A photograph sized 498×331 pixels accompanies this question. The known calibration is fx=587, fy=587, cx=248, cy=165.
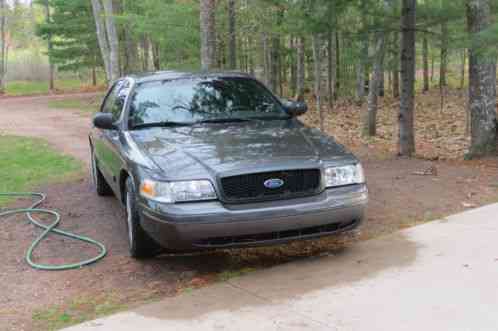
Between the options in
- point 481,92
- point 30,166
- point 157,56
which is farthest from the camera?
point 157,56

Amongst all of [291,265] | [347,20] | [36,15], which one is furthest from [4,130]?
[36,15]

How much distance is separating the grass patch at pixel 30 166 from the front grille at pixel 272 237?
4515 millimetres

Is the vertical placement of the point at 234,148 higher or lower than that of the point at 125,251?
higher

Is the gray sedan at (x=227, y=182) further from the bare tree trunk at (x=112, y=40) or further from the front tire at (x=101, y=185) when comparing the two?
the bare tree trunk at (x=112, y=40)

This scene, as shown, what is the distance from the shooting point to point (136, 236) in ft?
16.5

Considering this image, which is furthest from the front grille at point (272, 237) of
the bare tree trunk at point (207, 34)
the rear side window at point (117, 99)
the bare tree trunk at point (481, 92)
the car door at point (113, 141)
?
the bare tree trunk at point (207, 34)

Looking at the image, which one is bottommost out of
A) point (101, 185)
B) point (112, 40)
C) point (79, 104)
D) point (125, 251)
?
point (79, 104)

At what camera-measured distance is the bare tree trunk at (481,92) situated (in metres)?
8.97

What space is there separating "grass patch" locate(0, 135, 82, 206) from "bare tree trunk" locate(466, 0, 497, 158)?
666 centimetres

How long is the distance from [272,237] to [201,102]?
79.3 inches

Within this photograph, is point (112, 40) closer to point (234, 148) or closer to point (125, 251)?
point (125, 251)

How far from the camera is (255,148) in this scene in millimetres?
4898

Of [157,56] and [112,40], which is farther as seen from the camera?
[157,56]

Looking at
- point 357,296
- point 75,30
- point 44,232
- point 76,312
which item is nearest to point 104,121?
point 44,232
